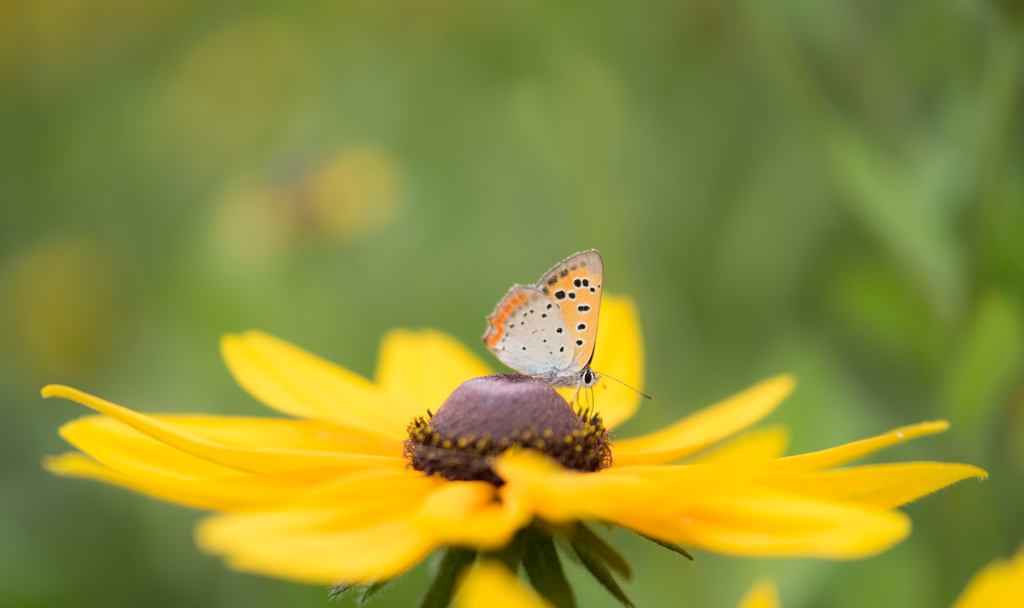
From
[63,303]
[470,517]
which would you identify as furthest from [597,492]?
[63,303]

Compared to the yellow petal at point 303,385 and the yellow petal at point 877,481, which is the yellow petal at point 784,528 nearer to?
the yellow petal at point 877,481

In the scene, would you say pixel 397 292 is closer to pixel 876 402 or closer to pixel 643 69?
pixel 643 69

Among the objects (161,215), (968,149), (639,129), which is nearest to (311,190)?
(161,215)

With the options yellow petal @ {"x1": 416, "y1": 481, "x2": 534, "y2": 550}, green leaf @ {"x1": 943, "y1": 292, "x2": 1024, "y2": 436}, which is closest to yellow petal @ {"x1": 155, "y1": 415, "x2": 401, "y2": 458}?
yellow petal @ {"x1": 416, "y1": 481, "x2": 534, "y2": 550}

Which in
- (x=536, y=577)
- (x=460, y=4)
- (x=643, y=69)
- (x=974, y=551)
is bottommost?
(x=536, y=577)

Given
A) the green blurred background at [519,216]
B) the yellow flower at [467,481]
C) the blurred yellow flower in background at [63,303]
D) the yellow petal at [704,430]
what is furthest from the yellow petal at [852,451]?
the blurred yellow flower in background at [63,303]

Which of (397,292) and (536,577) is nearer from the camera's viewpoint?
(536,577)

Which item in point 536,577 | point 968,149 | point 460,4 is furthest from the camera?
point 460,4
